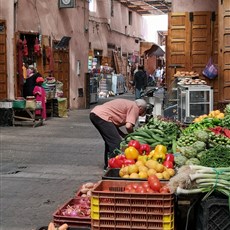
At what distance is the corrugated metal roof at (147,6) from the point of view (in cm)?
3953

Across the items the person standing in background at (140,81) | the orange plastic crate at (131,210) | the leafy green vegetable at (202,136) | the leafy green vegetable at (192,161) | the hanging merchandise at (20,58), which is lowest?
the orange plastic crate at (131,210)

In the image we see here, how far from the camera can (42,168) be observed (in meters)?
10.5

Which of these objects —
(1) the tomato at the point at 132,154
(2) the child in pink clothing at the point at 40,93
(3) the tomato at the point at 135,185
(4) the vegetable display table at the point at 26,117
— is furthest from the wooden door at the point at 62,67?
(3) the tomato at the point at 135,185

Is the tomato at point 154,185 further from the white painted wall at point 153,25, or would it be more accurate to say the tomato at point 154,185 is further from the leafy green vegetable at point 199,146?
the white painted wall at point 153,25

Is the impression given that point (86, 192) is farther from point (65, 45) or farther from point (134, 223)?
point (65, 45)

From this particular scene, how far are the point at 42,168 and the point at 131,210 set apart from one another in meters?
7.05

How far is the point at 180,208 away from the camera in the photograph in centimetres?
394

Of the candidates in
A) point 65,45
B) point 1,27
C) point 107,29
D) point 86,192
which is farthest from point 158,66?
point 86,192

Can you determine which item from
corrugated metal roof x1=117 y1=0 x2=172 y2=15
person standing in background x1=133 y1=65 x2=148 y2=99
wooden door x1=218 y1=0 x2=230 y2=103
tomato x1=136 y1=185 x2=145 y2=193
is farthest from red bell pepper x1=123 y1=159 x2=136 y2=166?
corrugated metal roof x1=117 y1=0 x2=172 y2=15

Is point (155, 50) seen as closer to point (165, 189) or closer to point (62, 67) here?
point (62, 67)

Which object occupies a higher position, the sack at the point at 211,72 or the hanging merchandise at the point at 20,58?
the hanging merchandise at the point at 20,58

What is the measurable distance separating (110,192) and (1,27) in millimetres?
14033

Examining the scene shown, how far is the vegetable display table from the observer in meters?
17.1

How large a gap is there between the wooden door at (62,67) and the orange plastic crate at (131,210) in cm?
1782
